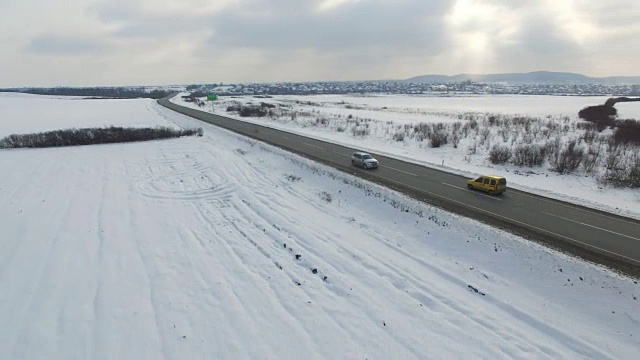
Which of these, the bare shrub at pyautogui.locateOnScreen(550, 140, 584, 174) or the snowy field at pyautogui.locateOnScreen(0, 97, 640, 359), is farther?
the bare shrub at pyautogui.locateOnScreen(550, 140, 584, 174)

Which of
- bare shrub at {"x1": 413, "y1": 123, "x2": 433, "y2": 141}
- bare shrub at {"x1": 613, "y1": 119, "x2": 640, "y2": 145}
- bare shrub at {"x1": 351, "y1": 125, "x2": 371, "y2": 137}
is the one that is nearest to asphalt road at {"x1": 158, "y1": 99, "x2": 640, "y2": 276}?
bare shrub at {"x1": 413, "y1": 123, "x2": 433, "y2": 141}

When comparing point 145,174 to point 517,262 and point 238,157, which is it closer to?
point 238,157

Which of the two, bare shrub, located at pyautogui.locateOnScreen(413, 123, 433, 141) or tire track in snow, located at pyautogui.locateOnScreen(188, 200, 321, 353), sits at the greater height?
bare shrub, located at pyautogui.locateOnScreen(413, 123, 433, 141)

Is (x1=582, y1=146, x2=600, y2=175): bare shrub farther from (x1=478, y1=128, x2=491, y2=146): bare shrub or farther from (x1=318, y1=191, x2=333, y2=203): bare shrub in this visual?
(x1=318, y1=191, x2=333, y2=203): bare shrub

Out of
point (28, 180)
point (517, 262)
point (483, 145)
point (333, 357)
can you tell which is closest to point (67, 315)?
point (333, 357)

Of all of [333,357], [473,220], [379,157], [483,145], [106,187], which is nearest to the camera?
[333,357]
